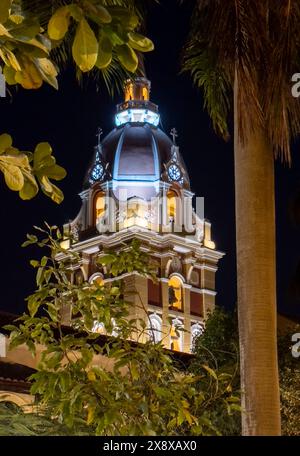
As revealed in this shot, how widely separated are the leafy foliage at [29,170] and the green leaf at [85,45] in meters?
0.47

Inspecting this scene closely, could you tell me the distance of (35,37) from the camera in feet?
12.0

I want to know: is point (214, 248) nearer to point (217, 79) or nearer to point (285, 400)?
point (285, 400)

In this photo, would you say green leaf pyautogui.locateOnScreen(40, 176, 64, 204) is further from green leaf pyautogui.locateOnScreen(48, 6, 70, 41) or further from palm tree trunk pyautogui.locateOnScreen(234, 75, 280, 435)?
palm tree trunk pyautogui.locateOnScreen(234, 75, 280, 435)

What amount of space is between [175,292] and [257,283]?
57.3 m

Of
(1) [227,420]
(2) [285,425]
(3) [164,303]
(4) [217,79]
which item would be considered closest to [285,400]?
(2) [285,425]

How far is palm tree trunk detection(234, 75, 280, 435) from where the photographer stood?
947cm

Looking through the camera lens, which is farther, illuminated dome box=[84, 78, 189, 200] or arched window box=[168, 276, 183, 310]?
illuminated dome box=[84, 78, 189, 200]

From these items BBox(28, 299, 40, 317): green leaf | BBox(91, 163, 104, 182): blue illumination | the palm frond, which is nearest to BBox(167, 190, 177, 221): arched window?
BBox(91, 163, 104, 182): blue illumination

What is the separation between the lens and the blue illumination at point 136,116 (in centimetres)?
6938

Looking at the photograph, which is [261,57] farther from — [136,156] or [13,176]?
[136,156]

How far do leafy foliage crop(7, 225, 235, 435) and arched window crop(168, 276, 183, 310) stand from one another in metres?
57.4

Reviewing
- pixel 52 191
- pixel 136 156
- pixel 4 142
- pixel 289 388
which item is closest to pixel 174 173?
pixel 136 156

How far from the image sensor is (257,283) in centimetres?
974

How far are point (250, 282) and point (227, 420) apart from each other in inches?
242
